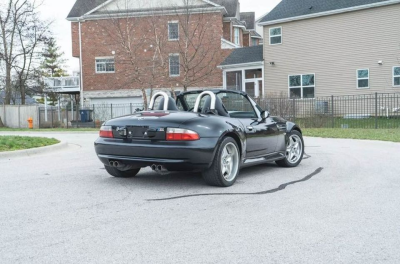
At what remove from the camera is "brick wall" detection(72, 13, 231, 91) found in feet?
119

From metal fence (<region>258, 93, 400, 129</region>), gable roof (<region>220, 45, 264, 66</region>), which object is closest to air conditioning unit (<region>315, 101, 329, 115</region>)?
metal fence (<region>258, 93, 400, 129</region>)

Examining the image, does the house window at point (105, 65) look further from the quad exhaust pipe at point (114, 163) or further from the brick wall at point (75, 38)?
the quad exhaust pipe at point (114, 163)

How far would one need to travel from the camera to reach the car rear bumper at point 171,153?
641 cm

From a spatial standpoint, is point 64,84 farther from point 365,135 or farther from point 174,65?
point 365,135

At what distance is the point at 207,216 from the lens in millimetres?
5164

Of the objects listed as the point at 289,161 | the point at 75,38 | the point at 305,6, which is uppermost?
the point at 305,6

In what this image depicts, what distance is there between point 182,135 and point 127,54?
31.0 m

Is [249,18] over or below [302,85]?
over

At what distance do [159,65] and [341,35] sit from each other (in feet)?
42.2

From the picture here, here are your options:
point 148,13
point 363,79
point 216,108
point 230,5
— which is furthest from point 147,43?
point 216,108

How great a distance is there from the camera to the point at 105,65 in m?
39.1

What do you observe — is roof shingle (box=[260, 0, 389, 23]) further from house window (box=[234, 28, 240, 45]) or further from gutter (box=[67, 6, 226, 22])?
house window (box=[234, 28, 240, 45])

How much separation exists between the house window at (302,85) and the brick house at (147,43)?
6418 millimetres

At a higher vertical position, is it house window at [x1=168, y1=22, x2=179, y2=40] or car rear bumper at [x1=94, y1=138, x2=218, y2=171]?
house window at [x1=168, y1=22, x2=179, y2=40]
